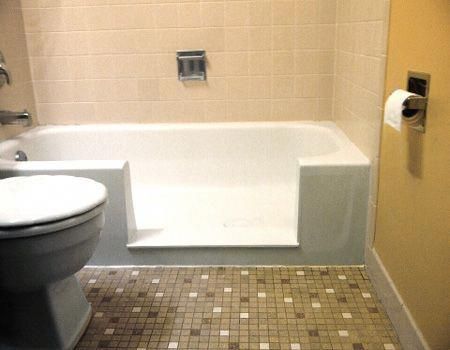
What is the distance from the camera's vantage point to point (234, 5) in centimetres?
226

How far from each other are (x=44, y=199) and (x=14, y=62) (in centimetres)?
131

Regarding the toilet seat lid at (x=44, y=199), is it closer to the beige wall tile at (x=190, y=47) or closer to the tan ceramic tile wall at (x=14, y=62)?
the tan ceramic tile wall at (x=14, y=62)

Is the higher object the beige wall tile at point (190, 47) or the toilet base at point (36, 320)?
the beige wall tile at point (190, 47)

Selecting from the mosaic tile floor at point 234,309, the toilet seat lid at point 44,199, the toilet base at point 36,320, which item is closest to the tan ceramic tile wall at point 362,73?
the mosaic tile floor at point 234,309

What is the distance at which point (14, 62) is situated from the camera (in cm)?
227

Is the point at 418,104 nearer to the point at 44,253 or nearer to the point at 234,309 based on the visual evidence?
the point at 234,309

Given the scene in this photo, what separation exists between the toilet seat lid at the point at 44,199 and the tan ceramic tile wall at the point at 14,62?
0.87 m

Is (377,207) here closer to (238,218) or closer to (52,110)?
(238,218)

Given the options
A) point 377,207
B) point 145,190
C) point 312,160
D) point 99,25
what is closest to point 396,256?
point 377,207

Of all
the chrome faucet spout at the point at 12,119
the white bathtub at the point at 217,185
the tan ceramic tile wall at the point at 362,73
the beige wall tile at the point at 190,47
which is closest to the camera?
the tan ceramic tile wall at the point at 362,73

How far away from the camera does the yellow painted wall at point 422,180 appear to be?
1.06m

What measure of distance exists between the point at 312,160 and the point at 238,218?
1.72ft

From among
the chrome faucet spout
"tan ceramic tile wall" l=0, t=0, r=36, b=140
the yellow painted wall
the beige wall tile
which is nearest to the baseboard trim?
the yellow painted wall

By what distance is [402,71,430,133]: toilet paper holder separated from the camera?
1161 mm
